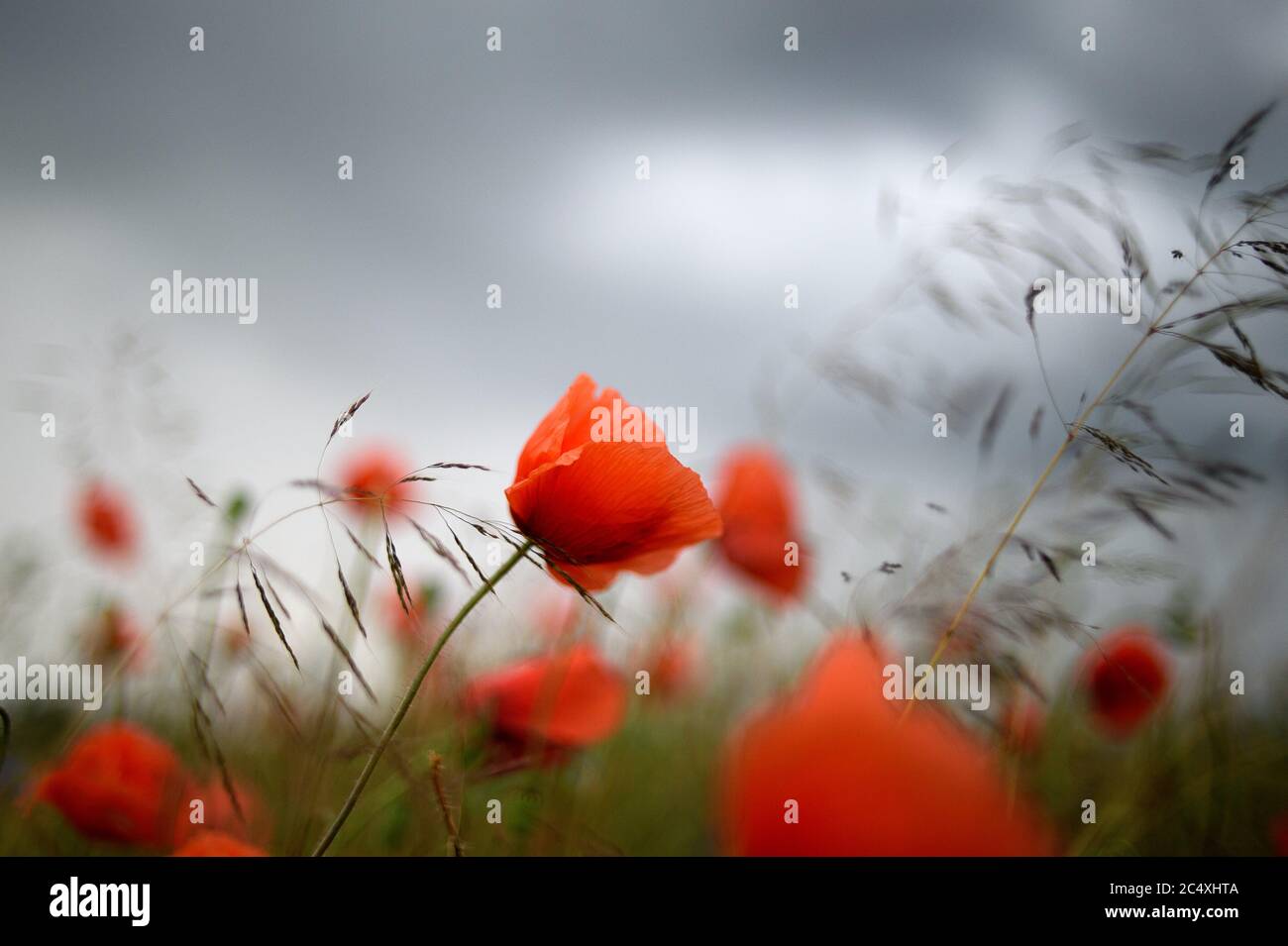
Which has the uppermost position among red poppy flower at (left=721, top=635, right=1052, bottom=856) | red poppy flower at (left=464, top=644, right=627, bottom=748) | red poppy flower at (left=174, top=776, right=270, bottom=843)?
red poppy flower at (left=721, top=635, right=1052, bottom=856)

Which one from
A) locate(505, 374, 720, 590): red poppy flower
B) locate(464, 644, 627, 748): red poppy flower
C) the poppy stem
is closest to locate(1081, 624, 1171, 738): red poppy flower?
locate(464, 644, 627, 748): red poppy flower

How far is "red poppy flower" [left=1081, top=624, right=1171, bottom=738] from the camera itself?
1039 millimetres

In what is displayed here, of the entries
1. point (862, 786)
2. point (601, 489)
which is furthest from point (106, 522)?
point (862, 786)

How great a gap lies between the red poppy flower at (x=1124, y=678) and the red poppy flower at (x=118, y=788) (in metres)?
1.02

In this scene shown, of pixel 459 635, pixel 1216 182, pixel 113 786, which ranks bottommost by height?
pixel 113 786

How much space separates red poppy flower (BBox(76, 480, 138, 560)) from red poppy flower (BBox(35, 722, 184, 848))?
63cm

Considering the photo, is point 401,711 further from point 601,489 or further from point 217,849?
point 217,849

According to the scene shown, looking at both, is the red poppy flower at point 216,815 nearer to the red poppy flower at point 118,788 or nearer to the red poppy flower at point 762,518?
the red poppy flower at point 118,788

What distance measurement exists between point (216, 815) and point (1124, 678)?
3.44ft

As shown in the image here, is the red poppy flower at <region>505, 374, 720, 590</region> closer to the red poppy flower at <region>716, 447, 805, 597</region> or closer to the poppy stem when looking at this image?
the poppy stem

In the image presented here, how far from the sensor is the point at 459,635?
898 mm
